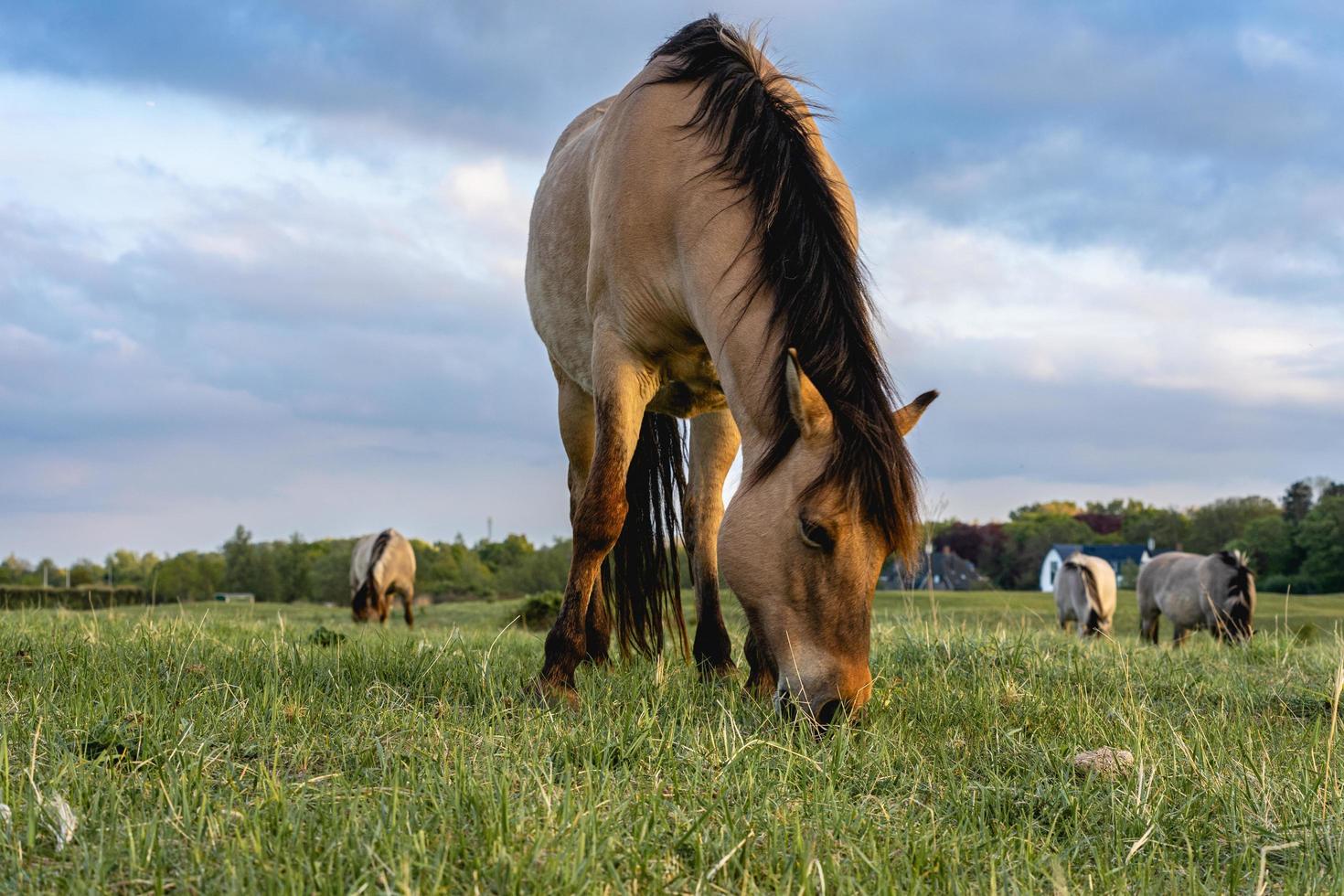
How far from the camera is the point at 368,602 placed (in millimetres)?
21547

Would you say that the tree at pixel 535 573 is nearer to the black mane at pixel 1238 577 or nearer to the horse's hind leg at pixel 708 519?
the black mane at pixel 1238 577

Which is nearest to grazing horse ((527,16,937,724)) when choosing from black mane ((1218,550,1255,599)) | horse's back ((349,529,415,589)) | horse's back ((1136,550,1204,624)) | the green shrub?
the green shrub

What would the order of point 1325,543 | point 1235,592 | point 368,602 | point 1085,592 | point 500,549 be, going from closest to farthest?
1. point 1235,592
2. point 1085,592
3. point 368,602
4. point 1325,543
5. point 500,549

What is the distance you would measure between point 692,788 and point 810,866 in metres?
0.54

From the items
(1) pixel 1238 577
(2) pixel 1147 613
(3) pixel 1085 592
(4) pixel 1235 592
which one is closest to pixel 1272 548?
(2) pixel 1147 613

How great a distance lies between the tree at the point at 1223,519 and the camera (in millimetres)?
64938

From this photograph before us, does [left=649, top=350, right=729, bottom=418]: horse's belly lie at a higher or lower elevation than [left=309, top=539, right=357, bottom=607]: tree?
higher

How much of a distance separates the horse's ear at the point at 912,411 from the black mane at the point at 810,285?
153 mm

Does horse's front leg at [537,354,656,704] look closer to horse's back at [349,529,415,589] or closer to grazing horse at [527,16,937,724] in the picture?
grazing horse at [527,16,937,724]

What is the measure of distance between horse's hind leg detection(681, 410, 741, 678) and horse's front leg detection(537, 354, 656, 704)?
0.87 m

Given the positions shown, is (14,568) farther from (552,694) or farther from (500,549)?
(552,694)

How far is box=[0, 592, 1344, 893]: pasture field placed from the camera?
1.79 m

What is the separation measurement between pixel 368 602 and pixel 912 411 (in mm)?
19786

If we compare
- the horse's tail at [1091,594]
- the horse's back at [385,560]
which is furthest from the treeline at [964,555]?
the horse's tail at [1091,594]
